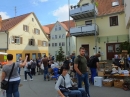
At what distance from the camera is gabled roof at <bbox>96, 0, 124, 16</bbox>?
1990cm

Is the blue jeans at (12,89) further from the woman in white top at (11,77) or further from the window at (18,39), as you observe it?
the window at (18,39)

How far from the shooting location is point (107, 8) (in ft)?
69.8

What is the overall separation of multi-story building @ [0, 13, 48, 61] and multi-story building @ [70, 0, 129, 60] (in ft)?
41.2

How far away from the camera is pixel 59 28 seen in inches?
1724

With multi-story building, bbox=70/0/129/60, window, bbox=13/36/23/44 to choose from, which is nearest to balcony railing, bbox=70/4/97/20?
multi-story building, bbox=70/0/129/60

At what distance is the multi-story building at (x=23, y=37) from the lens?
2675 centimetres

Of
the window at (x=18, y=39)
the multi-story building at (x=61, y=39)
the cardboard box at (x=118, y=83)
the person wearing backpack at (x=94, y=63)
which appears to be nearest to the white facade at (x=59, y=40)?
the multi-story building at (x=61, y=39)

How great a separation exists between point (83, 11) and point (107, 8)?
12.4 ft

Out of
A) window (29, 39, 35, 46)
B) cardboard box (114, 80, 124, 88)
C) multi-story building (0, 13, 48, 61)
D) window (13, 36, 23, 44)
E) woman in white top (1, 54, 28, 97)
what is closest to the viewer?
woman in white top (1, 54, 28, 97)

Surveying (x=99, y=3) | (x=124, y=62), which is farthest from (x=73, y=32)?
(x=124, y=62)

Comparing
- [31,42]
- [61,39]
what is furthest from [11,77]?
[61,39]

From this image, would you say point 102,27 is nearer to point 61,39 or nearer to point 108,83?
point 108,83

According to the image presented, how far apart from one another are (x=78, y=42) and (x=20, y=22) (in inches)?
539

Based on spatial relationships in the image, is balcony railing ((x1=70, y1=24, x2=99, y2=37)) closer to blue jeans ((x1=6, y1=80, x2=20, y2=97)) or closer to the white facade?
blue jeans ((x1=6, y1=80, x2=20, y2=97))
